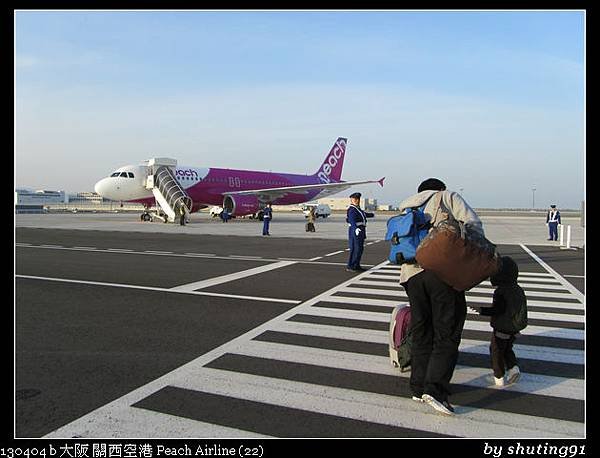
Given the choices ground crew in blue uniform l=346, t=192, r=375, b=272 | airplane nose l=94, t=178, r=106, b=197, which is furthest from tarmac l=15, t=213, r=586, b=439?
airplane nose l=94, t=178, r=106, b=197

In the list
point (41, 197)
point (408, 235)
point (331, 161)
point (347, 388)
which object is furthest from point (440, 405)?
point (41, 197)

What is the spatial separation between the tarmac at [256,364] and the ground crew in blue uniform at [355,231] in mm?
1704

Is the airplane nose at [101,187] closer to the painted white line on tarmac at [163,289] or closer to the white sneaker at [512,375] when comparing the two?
the painted white line on tarmac at [163,289]

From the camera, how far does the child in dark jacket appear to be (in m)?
4.02

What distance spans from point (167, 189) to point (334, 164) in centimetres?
2112

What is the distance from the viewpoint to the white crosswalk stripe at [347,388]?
3334 mm

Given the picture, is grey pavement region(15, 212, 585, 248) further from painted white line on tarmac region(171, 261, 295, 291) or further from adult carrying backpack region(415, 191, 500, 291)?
adult carrying backpack region(415, 191, 500, 291)

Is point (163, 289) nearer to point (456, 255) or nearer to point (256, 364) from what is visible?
point (256, 364)

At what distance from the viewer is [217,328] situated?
6000 mm

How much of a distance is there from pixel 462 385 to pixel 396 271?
7452mm

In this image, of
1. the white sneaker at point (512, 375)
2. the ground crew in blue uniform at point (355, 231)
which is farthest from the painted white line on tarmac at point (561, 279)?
the white sneaker at point (512, 375)

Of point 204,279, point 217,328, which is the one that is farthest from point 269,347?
point 204,279

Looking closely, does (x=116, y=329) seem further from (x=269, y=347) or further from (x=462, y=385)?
(x=462, y=385)

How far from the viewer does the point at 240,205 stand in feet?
118
